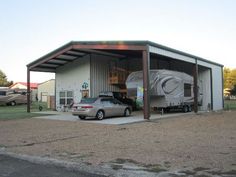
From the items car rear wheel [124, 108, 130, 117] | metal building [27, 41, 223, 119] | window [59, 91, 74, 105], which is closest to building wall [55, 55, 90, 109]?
metal building [27, 41, 223, 119]

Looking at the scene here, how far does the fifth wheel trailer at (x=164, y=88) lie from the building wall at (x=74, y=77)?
500 centimetres

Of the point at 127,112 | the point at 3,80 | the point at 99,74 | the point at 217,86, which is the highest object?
the point at 3,80

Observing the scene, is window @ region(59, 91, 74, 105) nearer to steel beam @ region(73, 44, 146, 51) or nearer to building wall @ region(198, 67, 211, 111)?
steel beam @ region(73, 44, 146, 51)

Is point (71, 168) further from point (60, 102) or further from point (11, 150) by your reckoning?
point (60, 102)

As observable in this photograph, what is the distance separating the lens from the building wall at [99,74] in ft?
95.6

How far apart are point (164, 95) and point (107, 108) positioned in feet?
18.4

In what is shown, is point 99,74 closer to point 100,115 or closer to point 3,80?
point 100,115

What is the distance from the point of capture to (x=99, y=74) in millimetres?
29688

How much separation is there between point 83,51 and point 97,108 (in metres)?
8.43

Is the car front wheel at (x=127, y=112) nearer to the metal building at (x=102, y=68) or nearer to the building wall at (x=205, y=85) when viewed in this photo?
the metal building at (x=102, y=68)

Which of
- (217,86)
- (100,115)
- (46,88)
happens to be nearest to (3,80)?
(46,88)

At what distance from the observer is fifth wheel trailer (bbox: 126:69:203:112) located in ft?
81.6

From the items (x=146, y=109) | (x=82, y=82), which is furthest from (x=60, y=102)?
(x=146, y=109)

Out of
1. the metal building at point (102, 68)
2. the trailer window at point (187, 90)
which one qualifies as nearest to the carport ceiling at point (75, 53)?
the metal building at point (102, 68)
